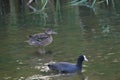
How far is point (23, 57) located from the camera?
13703 millimetres

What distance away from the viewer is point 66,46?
1465cm

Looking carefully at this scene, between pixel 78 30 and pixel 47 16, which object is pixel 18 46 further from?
pixel 47 16

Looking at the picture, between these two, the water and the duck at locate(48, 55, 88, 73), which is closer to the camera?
the water

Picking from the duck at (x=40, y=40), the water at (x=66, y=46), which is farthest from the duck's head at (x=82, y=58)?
the duck at (x=40, y=40)

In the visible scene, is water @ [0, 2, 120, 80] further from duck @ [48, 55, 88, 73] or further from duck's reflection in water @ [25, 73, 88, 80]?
duck @ [48, 55, 88, 73]

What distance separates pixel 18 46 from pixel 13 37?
1541 millimetres

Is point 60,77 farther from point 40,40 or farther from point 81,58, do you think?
point 40,40

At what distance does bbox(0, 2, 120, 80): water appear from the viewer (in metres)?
12.0

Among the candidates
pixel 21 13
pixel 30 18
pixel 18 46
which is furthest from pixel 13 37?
pixel 21 13

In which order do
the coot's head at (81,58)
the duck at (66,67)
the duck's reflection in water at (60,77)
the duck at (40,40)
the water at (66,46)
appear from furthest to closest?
the duck at (40,40) < the coot's head at (81,58) < the duck at (66,67) < the water at (66,46) < the duck's reflection in water at (60,77)

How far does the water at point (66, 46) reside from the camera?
12.0 meters

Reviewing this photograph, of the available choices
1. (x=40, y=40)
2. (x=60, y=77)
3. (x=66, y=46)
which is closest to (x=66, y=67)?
(x=60, y=77)

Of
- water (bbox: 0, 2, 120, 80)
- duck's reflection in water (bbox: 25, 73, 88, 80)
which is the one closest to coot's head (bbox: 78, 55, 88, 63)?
water (bbox: 0, 2, 120, 80)

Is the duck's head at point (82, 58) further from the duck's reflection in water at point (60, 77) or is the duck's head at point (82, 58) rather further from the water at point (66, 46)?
the duck's reflection in water at point (60, 77)
